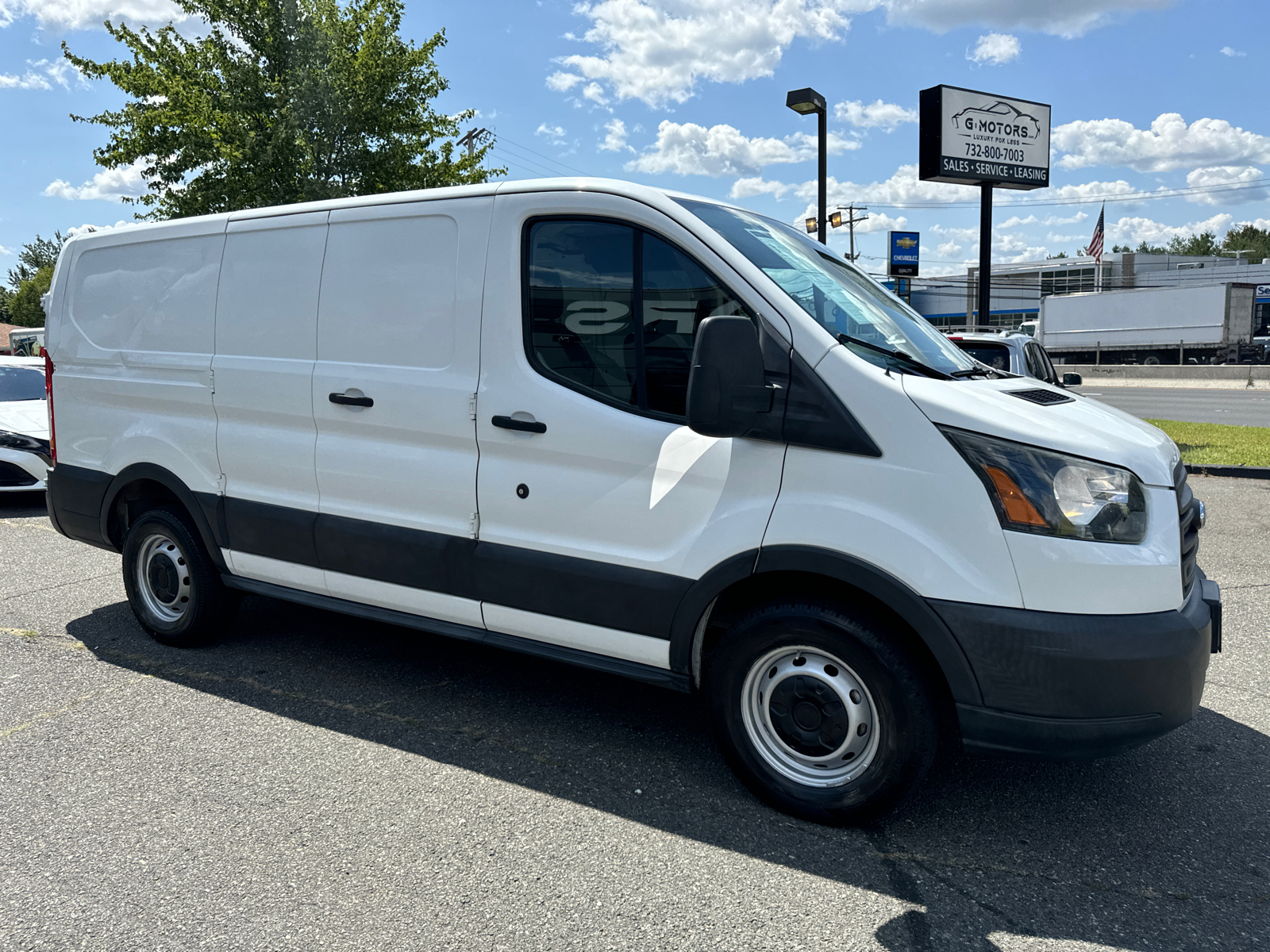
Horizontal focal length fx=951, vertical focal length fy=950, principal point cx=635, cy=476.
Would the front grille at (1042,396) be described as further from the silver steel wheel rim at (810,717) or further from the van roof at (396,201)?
the van roof at (396,201)

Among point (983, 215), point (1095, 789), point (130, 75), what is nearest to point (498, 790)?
point (1095, 789)

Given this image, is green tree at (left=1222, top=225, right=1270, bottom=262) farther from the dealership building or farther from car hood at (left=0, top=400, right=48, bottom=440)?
car hood at (left=0, top=400, right=48, bottom=440)

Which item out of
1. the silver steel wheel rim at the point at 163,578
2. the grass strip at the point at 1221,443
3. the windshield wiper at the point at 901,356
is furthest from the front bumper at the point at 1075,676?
the grass strip at the point at 1221,443

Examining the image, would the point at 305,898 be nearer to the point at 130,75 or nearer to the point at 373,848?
the point at 373,848

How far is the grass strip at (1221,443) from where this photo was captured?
1075 centimetres

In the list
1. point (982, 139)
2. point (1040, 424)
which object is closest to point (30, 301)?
point (982, 139)

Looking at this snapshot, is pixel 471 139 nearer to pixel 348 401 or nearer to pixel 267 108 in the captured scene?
pixel 267 108

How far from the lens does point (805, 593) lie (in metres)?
3.21

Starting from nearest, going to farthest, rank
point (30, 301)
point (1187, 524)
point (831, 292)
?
point (1187, 524), point (831, 292), point (30, 301)

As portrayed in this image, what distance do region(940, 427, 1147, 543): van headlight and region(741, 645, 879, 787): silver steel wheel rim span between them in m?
0.75

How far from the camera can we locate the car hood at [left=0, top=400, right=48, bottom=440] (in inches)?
371

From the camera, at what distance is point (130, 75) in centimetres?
1747

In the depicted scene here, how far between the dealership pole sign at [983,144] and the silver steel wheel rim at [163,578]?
1373 cm

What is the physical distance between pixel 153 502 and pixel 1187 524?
489 centimetres
